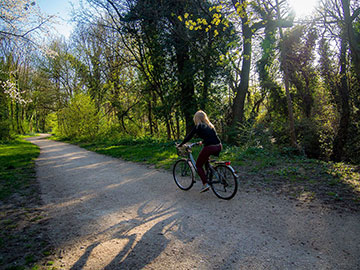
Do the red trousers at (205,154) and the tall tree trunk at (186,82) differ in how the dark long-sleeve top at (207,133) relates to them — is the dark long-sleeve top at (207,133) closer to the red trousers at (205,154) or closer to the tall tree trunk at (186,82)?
the red trousers at (205,154)

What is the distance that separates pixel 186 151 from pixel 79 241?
9.98ft

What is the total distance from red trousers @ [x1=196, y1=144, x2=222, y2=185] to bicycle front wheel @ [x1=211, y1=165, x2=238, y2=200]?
0.27 meters

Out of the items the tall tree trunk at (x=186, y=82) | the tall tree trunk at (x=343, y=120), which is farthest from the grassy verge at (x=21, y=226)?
the tall tree trunk at (x=343, y=120)

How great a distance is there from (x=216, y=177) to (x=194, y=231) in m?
1.65

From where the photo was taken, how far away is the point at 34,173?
7.82m

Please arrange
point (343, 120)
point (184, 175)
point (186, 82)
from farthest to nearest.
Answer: point (186, 82)
point (343, 120)
point (184, 175)

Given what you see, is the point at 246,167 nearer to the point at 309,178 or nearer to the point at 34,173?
the point at 309,178

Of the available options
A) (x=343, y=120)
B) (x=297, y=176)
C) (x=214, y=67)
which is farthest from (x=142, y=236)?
(x=214, y=67)

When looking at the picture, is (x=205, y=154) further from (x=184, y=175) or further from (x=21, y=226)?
(x=21, y=226)

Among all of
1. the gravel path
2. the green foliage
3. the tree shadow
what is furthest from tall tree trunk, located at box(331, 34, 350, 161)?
the green foliage

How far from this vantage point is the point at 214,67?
13695mm

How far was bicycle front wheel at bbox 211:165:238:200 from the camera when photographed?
459 centimetres

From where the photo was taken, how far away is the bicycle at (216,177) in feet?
15.1

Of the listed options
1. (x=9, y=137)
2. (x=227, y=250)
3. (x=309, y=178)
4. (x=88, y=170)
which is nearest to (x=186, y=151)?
(x=227, y=250)
